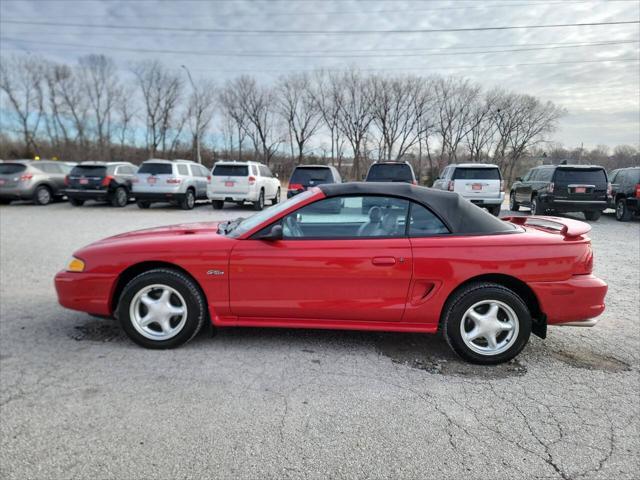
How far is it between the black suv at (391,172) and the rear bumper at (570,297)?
9740mm

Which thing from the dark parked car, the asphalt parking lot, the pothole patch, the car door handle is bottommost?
the asphalt parking lot

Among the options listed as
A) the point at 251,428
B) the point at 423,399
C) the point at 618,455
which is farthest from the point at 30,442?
the point at 618,455

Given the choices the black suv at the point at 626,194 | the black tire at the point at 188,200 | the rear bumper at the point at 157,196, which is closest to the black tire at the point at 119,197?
the rear bumper at the point at 157,196

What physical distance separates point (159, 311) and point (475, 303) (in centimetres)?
256

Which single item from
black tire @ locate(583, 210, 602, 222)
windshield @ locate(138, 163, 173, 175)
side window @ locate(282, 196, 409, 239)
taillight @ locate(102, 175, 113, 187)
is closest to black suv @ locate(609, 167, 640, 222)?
black tire @ locate(583, 210, 602, 222)

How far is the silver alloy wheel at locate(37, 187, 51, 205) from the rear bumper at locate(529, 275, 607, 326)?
17.4 metres

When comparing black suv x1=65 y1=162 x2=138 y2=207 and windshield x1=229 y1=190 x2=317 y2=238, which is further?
black suv x1=65 y1=162 x2=138 y2=207

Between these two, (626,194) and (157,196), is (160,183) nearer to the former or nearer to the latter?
(157,196)

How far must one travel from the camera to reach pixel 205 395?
265cm

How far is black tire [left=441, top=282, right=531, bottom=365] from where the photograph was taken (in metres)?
3.02

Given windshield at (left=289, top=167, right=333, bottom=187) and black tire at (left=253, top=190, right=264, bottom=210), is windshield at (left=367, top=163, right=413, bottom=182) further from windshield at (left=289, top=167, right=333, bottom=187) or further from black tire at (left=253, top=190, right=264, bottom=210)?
black tire at (left=253, top=190, right=264, bottom=210)

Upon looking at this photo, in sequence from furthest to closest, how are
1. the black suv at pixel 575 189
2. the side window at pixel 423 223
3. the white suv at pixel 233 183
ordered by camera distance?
the white suv at pixel 233 183 < the black suv at pixel 575 189 < the side window at pixel 423 223

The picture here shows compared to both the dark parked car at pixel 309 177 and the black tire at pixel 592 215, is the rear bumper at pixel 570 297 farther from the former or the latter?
the black tire at pixel 592 215

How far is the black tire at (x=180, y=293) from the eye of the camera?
3.23 metres
